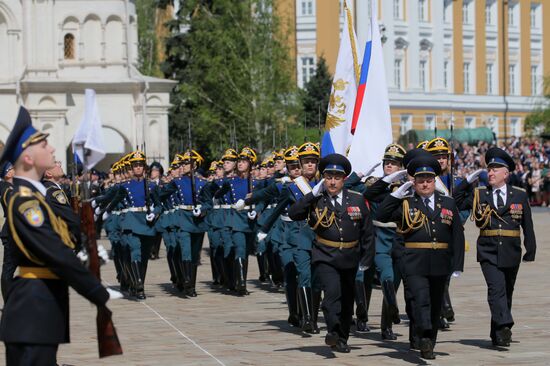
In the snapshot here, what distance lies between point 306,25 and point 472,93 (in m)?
11.4

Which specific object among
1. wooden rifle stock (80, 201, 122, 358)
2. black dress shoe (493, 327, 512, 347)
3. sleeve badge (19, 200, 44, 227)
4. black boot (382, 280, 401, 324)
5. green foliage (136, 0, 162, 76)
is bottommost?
black dress shoe (493, 327, 512, 347)

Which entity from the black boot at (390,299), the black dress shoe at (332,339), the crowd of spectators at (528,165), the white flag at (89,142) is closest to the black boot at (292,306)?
the black boot at (390,299)

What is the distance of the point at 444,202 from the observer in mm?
13625

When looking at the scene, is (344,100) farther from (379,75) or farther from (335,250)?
(335,250)

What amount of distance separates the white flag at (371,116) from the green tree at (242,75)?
38.0 metres

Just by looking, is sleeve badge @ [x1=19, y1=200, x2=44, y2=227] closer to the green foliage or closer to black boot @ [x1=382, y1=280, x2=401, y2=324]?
black boot @ [x1=382, y1=280, x2=401, y2=324]

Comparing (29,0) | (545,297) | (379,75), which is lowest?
(545,297)

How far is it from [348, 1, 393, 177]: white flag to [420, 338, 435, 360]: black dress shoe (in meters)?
3.37

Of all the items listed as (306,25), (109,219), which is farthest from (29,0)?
(109,219)

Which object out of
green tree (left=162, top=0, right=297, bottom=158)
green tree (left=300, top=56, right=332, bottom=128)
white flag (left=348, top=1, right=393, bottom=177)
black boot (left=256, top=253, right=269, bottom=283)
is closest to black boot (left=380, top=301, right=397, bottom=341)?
white flag (left=348, top=1, right=393, bottom=177)

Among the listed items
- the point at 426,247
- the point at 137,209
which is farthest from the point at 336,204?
the point at 137,209

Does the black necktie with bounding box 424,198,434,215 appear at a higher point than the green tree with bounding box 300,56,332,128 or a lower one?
lower

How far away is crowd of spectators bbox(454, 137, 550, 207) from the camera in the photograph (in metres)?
46.2

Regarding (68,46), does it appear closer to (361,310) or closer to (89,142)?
(361,310)
